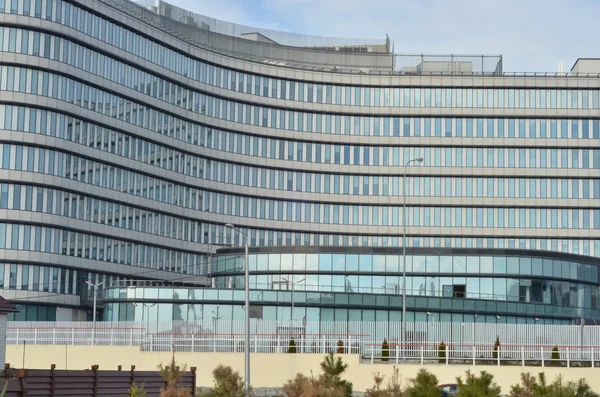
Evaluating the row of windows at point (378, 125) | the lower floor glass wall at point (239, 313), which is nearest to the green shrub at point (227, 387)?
the lower floor glass wall at point (239, 313)

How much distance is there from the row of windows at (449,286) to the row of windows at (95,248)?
23.5 feet

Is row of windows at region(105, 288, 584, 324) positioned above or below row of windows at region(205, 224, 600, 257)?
below

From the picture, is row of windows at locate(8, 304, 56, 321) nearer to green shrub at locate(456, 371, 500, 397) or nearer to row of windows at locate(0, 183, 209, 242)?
row of windows at locate(0, 183, 209, 242)

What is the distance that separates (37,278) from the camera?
90812mm

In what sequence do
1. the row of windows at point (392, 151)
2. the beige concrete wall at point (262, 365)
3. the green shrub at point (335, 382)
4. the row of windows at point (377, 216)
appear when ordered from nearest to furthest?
the green shrub at point (335, 382) → the beige concrete wall at point (262, 365) → the row of windows at point (377, 216) → the row of windows at point (392, 151)

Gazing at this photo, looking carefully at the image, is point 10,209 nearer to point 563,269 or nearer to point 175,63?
point 175,63

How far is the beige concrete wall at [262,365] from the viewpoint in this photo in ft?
163

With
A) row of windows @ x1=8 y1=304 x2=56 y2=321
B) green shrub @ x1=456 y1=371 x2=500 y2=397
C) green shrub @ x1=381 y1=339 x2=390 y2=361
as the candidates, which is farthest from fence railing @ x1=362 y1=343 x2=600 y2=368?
row of windows @ x1=8 y1=304 x2=56 y2=321

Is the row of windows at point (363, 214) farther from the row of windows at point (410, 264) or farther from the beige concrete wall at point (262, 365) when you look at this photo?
the beige concrete wall at point (262, 365)

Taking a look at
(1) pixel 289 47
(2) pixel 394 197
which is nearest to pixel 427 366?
(2) pixel 394 197

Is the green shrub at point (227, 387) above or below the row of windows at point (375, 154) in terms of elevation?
below

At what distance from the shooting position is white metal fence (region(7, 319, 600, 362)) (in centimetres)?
5122

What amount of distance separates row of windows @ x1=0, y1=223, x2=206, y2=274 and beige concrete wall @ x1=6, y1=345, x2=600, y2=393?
107 feet

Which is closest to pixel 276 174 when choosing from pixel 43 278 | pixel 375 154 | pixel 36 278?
pixel 375 154
